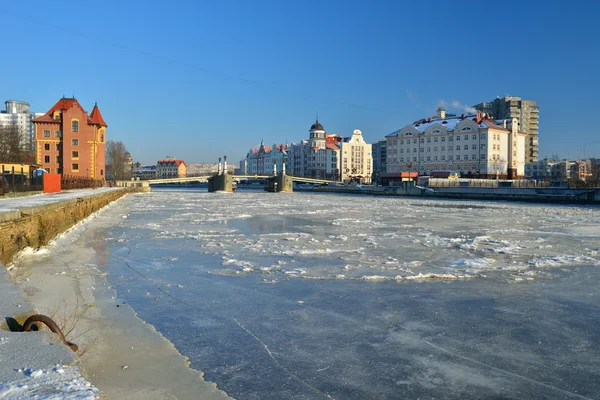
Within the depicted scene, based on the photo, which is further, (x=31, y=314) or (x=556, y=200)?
(x=556, y=200)

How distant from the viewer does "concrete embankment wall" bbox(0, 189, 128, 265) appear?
963 cm

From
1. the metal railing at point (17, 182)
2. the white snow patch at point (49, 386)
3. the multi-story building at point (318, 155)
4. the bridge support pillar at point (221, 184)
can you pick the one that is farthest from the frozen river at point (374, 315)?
the multi-story building at point (318, 155)

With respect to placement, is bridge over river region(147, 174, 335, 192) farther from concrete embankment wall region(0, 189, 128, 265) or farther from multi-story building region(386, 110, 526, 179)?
concrete embankment wall region(0, 189, 128, 265)

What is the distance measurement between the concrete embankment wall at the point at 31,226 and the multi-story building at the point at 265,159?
130722mm

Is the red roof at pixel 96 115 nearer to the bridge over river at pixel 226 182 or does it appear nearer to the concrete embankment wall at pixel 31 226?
the bridge over river at pixel 226 182

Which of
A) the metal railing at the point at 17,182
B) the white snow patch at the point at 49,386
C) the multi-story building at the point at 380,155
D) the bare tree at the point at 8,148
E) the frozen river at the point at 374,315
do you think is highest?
the multi-story building at the point at 380,155

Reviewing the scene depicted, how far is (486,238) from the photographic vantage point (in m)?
14.8

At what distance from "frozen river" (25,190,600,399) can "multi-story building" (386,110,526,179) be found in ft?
239

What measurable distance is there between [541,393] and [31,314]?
13.7 feet

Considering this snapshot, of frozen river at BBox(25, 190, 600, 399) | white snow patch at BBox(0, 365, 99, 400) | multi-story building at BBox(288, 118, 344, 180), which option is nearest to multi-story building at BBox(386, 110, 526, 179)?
multi-story building at BBox(288, 118, 344, 180)

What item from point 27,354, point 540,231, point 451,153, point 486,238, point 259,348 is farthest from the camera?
point 451,153

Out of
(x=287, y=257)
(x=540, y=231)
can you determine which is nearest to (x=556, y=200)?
(x=540, y=231)

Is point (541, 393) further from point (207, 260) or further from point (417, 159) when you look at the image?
point (417, 159)

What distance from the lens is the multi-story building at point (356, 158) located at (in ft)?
431
